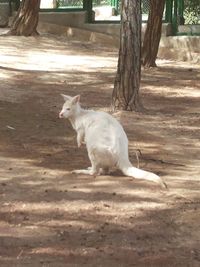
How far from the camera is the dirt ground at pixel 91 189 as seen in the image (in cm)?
462

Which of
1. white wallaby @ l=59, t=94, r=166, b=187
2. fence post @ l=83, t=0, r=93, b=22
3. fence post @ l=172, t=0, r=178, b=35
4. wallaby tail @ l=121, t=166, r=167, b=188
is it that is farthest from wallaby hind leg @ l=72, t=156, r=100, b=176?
fence post @ l=83, t=0, r=93, b=22

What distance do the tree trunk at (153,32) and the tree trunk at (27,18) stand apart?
160 inches

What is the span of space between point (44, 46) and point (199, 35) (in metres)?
4.38

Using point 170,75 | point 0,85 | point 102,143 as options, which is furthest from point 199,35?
point 102,143

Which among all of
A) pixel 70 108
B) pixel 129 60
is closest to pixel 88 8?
pixel 129 60

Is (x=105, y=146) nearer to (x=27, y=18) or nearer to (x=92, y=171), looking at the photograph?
(x=92, y=171)

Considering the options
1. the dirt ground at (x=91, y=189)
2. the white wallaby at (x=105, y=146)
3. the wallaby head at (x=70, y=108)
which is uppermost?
the wallaby head at (x=70, y=108)

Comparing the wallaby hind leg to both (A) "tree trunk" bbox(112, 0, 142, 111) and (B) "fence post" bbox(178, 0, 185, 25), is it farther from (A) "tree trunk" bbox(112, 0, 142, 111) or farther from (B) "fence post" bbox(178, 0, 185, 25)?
(B) "fence post" bbox(178, 0, 185, 25)

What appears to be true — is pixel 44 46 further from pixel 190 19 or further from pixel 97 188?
pixel 97 188

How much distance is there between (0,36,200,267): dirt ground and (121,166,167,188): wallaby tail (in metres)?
0.06

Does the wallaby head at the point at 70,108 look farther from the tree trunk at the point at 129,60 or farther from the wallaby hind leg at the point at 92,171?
the tree trunk at the point at 129,60

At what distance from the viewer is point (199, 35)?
18062 millimetres

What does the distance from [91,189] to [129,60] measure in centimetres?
452

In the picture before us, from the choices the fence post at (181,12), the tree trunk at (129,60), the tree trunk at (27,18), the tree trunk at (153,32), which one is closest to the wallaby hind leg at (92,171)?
the tree trunk at (129,60)
